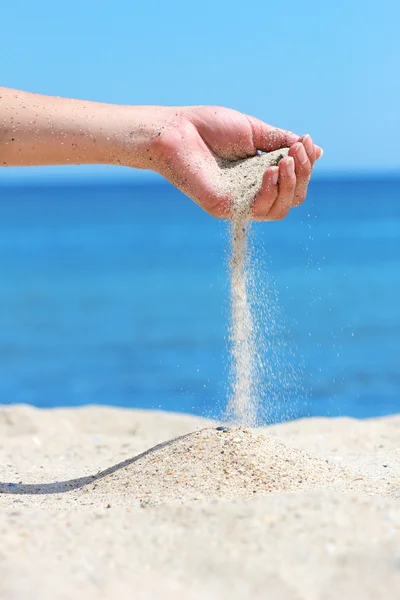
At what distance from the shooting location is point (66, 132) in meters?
3.89

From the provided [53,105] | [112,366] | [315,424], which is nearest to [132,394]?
[112,366]

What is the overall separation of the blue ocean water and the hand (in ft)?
0.85

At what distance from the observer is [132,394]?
8320mm

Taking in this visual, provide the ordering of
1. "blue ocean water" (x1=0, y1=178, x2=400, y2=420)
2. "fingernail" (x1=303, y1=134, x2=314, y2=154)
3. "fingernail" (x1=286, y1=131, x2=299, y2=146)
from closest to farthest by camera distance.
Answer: "fingernail" (x1=303, y1=134, x2=314, y2=154) → "fingernail" (x1=286, y1=131, x2=299, y2=146) → "blue ocean water" (x1=0, y1=178, x2=400, y2=420)

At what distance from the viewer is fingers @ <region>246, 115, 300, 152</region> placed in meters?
4.24

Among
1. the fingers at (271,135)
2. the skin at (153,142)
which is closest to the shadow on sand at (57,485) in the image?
the skin at (153,142)

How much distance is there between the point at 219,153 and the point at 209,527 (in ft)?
8.18

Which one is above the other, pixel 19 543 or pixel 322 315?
pixel 322 315

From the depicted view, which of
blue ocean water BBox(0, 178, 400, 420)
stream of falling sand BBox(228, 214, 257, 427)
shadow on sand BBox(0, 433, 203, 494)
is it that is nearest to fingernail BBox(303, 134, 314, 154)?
stream of falling sand BBox(228, 214, 257, 427)

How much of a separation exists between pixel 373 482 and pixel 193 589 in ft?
5.15

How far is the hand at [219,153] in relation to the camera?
385cm

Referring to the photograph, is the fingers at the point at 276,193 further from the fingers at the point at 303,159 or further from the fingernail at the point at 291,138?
the fingernail at the point at 291,138

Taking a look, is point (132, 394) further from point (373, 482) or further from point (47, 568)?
point (47, 568)

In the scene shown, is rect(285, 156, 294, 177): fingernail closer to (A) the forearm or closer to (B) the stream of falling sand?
(B) the stream of falling sand
